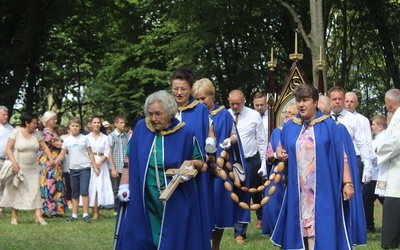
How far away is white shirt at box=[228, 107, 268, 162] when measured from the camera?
41.9ft

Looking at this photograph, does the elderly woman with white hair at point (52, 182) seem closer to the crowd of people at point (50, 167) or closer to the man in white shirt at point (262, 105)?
the crowd of people at point (50, 167)

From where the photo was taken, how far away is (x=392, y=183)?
10.8 metres

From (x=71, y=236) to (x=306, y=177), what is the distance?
208 inches

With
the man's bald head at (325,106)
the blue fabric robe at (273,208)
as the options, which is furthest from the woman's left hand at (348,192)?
the blue fabric robe at (273,208)

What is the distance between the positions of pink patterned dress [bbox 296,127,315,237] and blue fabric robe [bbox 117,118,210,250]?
158 cm

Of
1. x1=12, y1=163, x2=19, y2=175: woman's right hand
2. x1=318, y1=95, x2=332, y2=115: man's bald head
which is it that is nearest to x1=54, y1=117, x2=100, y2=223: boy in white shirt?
x1=12, y1=163, x2=19, y2=175: woman's right hand

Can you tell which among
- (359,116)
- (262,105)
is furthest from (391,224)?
(262,105)

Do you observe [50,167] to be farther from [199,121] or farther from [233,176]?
[199,121]

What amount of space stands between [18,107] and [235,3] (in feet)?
40.8

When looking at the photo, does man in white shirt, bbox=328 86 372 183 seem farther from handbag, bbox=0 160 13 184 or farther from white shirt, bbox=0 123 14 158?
white shirt, bbox=0 123 14 158

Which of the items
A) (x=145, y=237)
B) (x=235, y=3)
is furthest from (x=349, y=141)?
(x=235, y=3)

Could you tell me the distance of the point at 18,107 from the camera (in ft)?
120

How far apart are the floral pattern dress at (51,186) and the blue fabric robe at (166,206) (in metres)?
9.23

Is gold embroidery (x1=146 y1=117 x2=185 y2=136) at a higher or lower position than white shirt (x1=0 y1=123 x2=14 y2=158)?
lower
